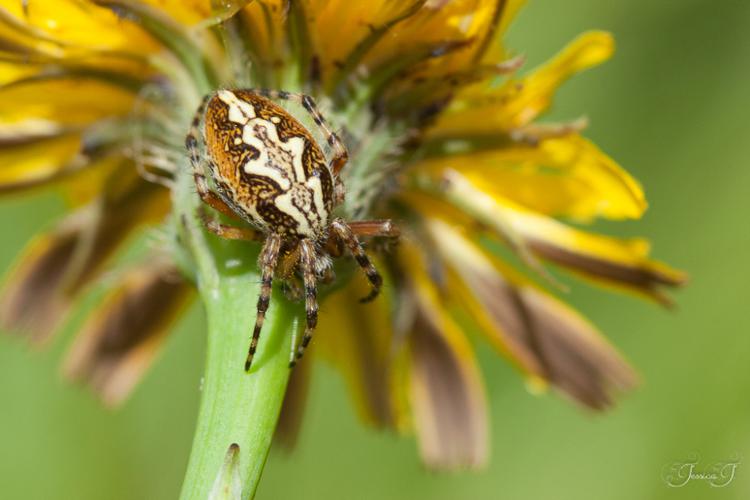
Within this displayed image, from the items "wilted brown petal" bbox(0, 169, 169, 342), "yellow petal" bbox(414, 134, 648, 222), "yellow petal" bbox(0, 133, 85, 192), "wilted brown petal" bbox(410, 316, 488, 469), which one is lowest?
"wilted brown petal" bbox(410, 316, 488, 469)

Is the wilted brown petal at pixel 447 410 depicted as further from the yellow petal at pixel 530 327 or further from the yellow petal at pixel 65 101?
the yellow petal at pixel 65 101

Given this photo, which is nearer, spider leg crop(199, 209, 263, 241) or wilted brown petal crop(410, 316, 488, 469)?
spider leg crop(199, 209, 263, 241)

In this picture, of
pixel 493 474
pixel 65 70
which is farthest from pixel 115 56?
pixel 493 474

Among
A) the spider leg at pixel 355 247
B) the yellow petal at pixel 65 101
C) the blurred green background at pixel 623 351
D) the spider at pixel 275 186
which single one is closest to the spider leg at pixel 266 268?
the spider at pixel 275 186

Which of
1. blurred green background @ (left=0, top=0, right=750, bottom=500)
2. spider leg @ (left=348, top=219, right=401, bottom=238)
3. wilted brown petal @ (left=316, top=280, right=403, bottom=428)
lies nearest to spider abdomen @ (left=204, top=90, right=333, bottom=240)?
spider leg @ (left=348, top=219, right=401, bottom=238)

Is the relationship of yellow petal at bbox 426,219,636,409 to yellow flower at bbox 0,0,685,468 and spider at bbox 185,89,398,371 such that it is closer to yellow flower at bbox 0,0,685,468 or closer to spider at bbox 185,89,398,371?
yellow flower at bbox 0,0,685,468

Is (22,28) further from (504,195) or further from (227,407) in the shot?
(504,195)
